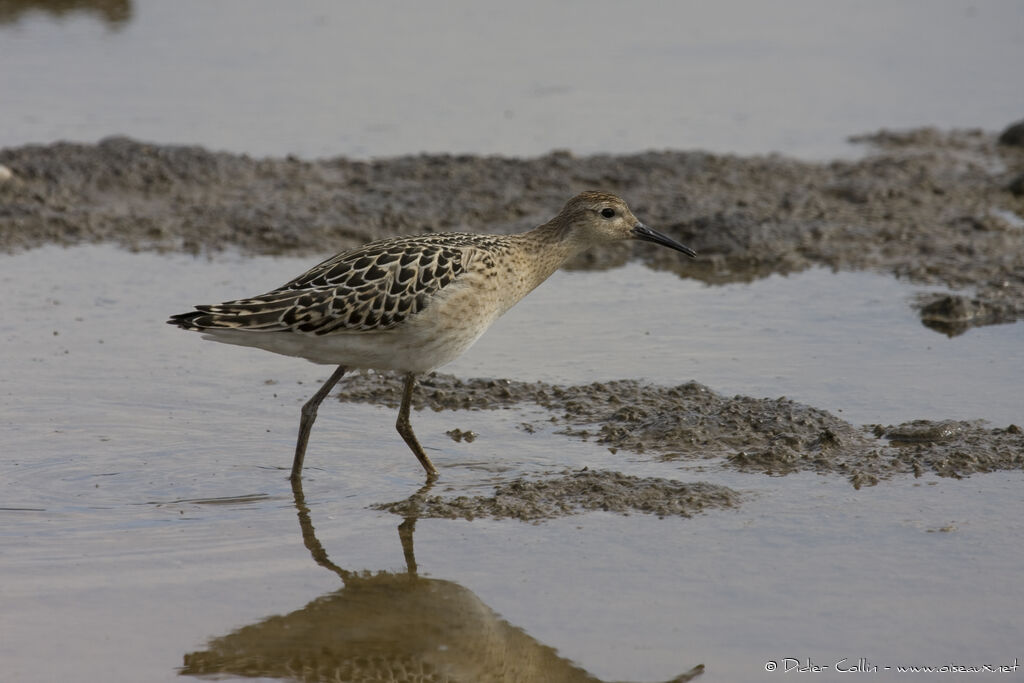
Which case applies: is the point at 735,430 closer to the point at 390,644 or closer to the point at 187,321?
the point at 390,644

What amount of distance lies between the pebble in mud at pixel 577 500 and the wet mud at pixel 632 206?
0.74 m

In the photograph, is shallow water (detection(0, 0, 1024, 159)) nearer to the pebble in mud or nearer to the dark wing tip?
the dark wing tip

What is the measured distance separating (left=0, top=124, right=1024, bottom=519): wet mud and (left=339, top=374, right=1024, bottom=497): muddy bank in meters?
0.02

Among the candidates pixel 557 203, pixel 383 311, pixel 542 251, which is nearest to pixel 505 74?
pixel 557 203

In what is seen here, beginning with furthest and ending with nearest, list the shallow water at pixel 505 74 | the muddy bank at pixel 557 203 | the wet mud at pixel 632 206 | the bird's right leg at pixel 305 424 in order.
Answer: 1. the shallow water at pixel 505 74
2. the muddy bank at pixel 557 203
3. the wet mud at pixel 632 206
4. the bird's right leg at pixel 305 424

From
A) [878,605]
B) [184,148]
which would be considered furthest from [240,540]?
[184,148]

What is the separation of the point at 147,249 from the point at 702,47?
26.8 ft

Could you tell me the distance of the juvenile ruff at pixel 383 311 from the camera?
25.0 ft

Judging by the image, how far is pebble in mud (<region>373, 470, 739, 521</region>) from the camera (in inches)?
288

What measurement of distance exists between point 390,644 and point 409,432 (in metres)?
2.04

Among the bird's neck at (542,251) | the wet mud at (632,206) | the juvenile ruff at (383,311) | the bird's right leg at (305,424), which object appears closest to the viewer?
the juvenile ruff at (383,311)

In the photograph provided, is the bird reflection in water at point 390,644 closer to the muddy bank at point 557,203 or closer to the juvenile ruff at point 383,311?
→ the juvenile ruff at point 383,311

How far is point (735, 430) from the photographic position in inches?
327

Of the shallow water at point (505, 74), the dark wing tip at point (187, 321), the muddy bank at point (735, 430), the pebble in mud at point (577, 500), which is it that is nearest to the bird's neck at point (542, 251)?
the muddy bank at point (735, 430)
